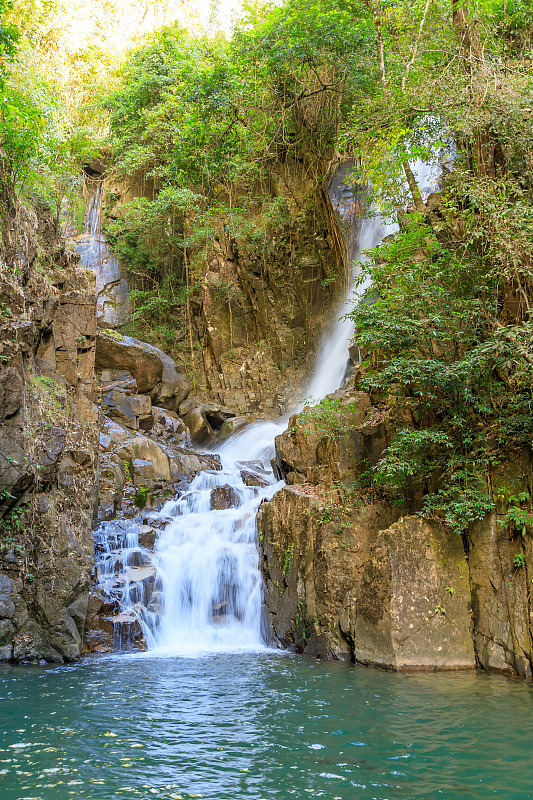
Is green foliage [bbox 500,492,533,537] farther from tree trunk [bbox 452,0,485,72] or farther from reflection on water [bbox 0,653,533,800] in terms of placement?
tree trunk [bbox 452,0,485,72]

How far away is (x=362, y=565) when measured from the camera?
1015 centimetres

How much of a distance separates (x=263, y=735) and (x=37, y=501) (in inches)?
250

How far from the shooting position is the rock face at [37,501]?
993cm

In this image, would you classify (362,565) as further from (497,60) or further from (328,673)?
(497,60)

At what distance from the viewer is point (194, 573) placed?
1262 cm

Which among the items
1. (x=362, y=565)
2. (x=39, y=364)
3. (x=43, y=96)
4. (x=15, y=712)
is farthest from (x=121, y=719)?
(x=43, y=96)

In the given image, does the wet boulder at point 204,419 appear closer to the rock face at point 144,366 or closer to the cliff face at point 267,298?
the rock face at point 144,366

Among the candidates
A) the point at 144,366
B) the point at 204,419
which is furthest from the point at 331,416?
the point at 144,366

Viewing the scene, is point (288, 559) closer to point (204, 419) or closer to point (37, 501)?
point (37, 501)

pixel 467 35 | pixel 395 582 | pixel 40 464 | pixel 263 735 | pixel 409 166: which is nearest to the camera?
pixel 263 735

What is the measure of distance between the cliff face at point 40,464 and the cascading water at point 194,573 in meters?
1.32

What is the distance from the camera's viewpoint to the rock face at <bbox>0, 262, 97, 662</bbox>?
993 cm

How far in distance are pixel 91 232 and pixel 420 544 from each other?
79.7ft

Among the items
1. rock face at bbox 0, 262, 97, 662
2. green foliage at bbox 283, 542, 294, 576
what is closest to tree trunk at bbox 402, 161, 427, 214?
green foliage at bbox 283, 542, 294, 576
